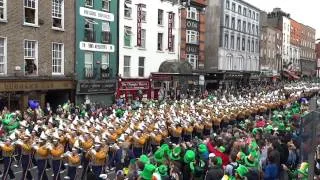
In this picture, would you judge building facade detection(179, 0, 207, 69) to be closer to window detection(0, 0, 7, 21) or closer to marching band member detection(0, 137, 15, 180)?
window detection(0, 0, 7, 21)

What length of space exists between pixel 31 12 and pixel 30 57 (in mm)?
2771

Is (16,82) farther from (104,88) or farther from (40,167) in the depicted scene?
(40,167)

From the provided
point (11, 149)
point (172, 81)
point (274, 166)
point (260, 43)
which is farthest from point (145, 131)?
point (260, 43)

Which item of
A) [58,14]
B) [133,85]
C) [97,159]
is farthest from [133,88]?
[97,159]

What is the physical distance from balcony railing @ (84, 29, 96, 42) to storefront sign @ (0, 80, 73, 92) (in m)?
3.87

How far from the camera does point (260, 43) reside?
247 feet

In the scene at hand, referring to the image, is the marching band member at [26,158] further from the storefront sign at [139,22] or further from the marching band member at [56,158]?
the storefront sign at [139,22]

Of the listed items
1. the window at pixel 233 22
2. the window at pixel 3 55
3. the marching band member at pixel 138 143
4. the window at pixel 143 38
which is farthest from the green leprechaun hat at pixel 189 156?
the window at pixel 233 22

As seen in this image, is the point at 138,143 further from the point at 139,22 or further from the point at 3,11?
the point at 139,22

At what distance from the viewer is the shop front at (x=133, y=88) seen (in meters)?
38.6

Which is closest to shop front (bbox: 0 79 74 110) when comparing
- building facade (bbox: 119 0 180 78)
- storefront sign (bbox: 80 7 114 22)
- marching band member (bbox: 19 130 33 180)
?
storefront sign (bbox: 80 7 114 22)

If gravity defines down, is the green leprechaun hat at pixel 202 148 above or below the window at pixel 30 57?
below

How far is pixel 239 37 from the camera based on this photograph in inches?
2559

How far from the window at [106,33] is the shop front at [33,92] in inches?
216
